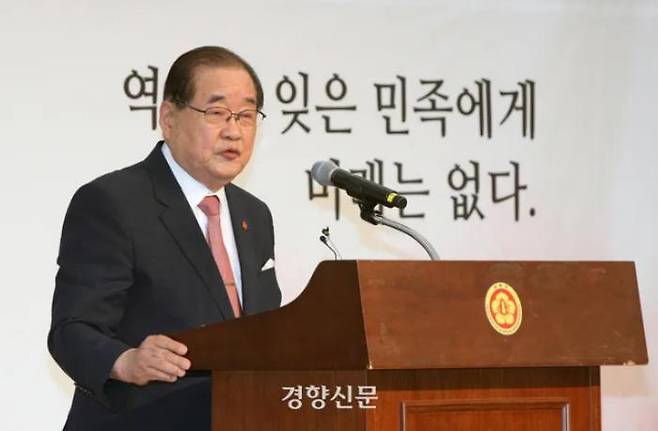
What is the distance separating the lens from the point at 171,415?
2.07m

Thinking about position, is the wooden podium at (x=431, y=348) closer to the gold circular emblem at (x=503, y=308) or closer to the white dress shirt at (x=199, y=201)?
the gold circular emblem at (x=503, y=308)

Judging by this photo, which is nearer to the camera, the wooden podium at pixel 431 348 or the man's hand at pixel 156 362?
the wooden podium at pixel 431 348

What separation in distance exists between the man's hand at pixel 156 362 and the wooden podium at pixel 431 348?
3 centimetres

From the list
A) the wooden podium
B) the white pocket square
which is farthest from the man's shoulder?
the wooden podium

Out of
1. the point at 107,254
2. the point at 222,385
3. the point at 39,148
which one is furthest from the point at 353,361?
the point at 39,148

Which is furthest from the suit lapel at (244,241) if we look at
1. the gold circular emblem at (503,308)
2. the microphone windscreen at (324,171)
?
the gold circular emblem at (503,308)

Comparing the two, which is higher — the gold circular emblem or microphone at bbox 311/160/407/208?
microphone at bbox 311/160/407/208

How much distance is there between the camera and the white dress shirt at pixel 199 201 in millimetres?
2299

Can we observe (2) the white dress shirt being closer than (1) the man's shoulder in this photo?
No

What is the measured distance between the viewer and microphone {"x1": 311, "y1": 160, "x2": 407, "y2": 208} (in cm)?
195

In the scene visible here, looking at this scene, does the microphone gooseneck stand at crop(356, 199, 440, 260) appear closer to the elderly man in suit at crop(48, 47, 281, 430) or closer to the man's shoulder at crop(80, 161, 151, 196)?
the elderly man in suit at crop(48, 47, 281, 430)

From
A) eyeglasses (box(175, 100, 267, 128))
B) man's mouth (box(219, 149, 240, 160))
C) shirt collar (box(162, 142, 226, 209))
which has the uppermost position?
eyeglasses (box(175, 100, 267, 128))

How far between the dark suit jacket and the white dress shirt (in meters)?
0.03

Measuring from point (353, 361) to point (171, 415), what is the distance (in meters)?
0.54
